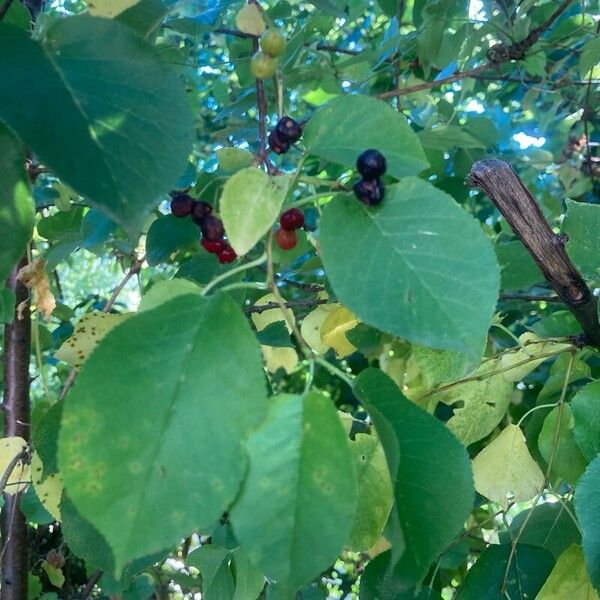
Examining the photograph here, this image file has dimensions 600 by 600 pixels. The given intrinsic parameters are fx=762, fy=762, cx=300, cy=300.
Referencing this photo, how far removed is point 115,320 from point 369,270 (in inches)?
12.2

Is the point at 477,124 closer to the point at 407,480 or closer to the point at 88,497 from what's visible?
the point at 407,480

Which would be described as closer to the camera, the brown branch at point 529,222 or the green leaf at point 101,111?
the green leaf at point 101,111

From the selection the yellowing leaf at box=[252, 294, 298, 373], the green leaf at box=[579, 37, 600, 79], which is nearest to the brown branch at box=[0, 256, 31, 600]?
the yellowing leaf at box=[252, 294, 298, 373]

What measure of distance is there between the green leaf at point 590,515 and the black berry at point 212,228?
403 mm

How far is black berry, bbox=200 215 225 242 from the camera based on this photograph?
2.48 feet

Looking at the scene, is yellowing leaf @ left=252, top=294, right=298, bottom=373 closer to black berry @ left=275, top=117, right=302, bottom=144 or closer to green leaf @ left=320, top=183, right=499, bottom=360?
black berry @ left=275, top=117, right=302, bottom=144

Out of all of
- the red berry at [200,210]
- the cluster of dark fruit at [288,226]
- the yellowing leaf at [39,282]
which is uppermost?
the red berry at [200,210]

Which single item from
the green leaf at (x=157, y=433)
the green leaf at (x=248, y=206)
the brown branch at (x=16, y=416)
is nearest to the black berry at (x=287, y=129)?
the green leaf at (x=248, y=206)

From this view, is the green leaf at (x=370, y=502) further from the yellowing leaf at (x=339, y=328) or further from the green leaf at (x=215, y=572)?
the yellowing leaf at (x=339, y=328)

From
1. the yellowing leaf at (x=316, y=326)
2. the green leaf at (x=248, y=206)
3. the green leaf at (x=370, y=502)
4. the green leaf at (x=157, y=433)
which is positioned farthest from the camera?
the yellowing leaf at (x=316, y=326)

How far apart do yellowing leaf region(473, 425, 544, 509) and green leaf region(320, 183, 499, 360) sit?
0.33m

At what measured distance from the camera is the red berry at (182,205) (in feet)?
2.57

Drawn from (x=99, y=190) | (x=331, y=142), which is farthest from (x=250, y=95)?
(x=99, y=190)

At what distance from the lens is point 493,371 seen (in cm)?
82
